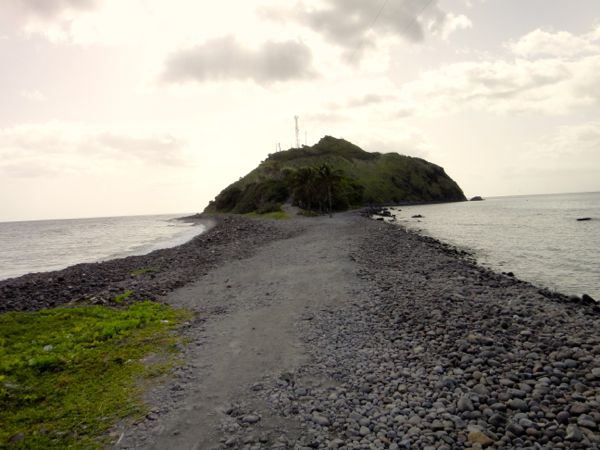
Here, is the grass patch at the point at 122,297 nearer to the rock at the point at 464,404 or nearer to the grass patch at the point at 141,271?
the grass patch at the point at 141,271

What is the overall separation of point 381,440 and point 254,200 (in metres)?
145

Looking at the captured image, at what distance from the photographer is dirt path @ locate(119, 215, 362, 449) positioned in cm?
927

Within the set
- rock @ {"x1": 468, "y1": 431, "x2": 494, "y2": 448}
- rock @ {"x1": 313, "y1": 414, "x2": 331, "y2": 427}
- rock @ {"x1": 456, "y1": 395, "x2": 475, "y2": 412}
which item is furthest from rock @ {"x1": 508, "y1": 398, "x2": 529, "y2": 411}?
rock @ {"x1": 313, "y1": 414, "x2": 331, "y2": 427}

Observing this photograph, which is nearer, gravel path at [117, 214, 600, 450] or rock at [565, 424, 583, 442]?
rock at [565, 424, 583, 442]

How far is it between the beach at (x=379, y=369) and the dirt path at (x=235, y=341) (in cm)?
6

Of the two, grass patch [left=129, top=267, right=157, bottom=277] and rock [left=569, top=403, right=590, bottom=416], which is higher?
grass patch [left=129, top=267, right=157, bottom=277]

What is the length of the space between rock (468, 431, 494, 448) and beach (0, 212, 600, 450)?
0.08ft

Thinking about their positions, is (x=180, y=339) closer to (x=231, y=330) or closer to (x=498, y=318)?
(x=231, y=330)

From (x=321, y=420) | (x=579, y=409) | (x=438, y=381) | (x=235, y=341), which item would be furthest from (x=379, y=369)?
(x=235, y=341)

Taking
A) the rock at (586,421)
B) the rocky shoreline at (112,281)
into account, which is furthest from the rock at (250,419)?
the rocky shoreline at (112,281)

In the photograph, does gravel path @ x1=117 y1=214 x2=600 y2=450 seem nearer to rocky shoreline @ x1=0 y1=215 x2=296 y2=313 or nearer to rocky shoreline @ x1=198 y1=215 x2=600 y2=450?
rocky shoreline @ x1=198 y1=215 x2=600 y2=450

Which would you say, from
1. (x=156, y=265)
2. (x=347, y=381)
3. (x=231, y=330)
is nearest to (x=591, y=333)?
(x=347, y=381)

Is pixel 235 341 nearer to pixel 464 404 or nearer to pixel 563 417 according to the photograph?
pixel 464 404

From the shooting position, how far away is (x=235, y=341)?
48.9 ft
